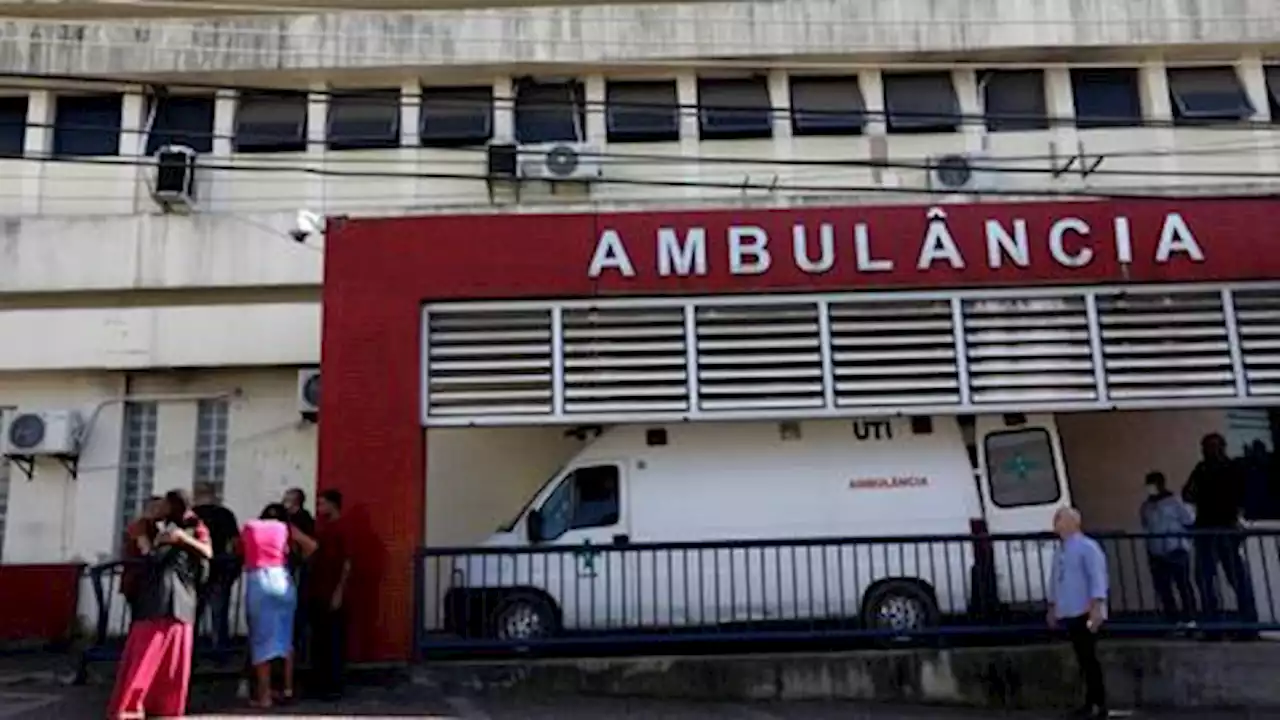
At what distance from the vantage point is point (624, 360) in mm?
11586

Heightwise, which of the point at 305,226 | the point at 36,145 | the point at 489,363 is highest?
the point at 36,145

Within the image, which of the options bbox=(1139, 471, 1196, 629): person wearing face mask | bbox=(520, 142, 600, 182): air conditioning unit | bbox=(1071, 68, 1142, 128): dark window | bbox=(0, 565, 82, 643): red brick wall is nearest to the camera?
bbox=(1139, 471, 1196, 629): person wearing face mask

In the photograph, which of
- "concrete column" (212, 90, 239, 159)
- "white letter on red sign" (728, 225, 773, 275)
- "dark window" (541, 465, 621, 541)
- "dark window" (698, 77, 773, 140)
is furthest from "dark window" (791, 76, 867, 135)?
"concrete column" (212, 90, 239, 159)

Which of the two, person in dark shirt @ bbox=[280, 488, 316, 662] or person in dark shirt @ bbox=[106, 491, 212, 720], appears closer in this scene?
person in dark shirt @ bbox=[106, 491, 212, 720]

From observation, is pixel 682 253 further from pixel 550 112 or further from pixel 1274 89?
pixel 1274 89

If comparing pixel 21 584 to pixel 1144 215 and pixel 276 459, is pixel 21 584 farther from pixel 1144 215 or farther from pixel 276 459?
pixel 1144 215

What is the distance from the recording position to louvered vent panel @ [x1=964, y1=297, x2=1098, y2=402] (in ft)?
38.0

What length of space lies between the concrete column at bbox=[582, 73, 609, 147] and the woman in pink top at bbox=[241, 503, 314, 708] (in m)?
8.22

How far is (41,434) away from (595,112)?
320 inches

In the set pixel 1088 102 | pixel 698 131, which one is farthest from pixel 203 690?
pixel 1088 102

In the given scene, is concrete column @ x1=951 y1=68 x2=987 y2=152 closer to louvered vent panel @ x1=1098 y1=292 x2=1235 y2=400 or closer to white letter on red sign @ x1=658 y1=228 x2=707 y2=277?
louvered vent panel @ x1=1098 y1=292 x2=1235 y2=400

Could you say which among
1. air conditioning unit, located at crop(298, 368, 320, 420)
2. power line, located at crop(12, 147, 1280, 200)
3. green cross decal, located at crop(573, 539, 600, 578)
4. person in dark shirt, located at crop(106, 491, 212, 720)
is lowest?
person in dark shirt, located at crop(106, 491, 212, 720)

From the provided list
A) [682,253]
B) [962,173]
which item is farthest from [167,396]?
[962,173]

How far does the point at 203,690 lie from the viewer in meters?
9.88
